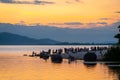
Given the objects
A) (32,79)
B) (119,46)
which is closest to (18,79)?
(32,79)

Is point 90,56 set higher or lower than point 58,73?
higher

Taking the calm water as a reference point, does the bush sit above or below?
above

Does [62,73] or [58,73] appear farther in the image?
[58,73]

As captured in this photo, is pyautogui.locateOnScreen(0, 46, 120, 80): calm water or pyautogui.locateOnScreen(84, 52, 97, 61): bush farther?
pyautogui.locateOnScreen(84, 52, 97, 61): bush

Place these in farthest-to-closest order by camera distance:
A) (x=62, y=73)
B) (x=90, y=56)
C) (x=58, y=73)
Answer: (x=90, y=56) → (x=58, y=73) → (x=62, y=73)

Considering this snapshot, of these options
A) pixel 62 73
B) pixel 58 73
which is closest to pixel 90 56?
pixel 58 73

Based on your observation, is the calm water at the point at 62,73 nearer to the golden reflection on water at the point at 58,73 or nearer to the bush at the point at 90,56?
the golden reflection on water at the point at 58,73

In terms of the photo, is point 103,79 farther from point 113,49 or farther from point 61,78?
point 113,49

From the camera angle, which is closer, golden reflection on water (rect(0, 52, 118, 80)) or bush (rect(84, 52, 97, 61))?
golden reflection on water (rect(0, 52, 118, 80))

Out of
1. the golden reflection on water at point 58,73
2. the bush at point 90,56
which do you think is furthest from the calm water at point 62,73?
the bush at point 90,56

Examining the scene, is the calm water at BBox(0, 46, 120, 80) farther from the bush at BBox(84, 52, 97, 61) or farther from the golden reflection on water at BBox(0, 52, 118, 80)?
the bush at BBox(84, 52, 97, 61)

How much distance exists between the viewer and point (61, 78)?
174 feet

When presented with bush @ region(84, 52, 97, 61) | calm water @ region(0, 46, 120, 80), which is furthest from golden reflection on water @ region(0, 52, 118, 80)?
bush @ region(84, 52, 97, 61)

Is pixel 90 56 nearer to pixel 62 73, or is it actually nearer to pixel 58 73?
pixel 58 73
